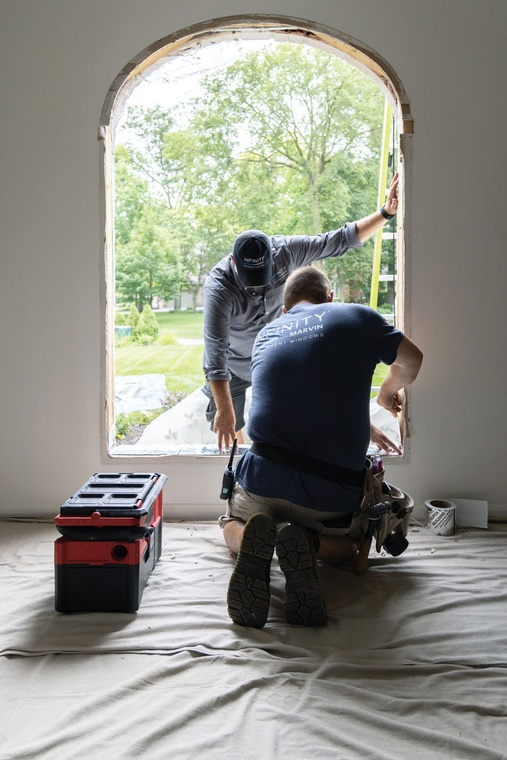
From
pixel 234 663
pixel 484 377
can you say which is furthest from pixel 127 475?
pixel 484 377

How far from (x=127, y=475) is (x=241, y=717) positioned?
1.09m

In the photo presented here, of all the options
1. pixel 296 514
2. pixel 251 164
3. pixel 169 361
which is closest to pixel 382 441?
pixel 296 514

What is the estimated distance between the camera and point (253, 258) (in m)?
2.92

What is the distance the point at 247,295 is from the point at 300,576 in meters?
1.62

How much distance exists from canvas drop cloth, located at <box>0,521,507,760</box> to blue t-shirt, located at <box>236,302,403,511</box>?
40cm

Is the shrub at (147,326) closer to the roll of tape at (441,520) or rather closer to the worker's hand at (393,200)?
the worker's hand at (393,200)

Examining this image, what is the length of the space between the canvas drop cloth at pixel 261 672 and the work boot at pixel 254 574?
6 cm

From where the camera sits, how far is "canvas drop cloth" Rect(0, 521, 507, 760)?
1404 mm

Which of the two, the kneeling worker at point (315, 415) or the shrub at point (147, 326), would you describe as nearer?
the kneeling worker at point (315, 415)

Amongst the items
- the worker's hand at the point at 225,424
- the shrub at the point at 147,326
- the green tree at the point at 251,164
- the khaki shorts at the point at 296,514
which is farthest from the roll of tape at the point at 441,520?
the shrub at the point at 147,326

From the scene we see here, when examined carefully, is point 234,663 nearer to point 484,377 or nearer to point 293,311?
point 293,311

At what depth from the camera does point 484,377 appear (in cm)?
303

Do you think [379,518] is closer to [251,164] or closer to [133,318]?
[133,318]

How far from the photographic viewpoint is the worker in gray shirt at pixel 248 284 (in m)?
2.96
